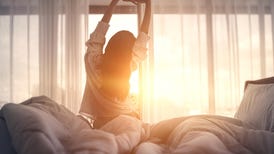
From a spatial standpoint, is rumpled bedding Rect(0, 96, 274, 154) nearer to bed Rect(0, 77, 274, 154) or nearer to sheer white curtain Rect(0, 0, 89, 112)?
bed Rect(0, 77, 274, 154)

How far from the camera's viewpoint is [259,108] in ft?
5.76

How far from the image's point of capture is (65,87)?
11.0 ft

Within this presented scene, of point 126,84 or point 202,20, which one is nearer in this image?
point 126,84

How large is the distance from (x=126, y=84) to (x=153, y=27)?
1632 mm

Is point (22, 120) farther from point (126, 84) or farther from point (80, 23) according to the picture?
point (80, 23)

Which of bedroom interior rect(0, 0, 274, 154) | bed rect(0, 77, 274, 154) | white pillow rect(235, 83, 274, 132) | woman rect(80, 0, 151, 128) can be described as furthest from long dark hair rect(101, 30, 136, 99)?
bedroom interior rect(0, 0, 274, 154)

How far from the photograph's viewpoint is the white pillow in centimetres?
159

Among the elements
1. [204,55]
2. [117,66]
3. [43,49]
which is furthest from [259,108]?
[43,49]

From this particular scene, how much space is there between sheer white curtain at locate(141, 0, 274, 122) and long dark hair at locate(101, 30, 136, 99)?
1451 mm

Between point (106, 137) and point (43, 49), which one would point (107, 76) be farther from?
point (43, 49)

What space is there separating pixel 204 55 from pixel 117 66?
5.95 ft

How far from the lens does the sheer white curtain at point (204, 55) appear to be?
11.1ft

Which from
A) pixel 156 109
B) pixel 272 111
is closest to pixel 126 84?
pixel 272 111

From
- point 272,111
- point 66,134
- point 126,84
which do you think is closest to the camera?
point 66,134
